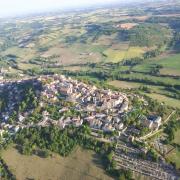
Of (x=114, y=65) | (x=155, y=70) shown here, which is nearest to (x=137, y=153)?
(x=155, y=70)

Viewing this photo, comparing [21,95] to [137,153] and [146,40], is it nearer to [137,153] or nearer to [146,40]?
[137,153]

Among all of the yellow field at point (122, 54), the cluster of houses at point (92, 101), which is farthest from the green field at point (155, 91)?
the yellow field at point (122, 54)

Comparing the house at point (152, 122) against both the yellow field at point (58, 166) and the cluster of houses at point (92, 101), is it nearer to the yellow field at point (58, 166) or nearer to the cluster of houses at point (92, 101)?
the cluster of houses at point (92, 101)

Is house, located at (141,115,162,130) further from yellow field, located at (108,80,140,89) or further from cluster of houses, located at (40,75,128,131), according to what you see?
yellow field, located at (108,80,140,89)

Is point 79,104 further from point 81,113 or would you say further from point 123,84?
point 123,84

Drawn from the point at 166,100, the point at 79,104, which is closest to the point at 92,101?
the point at 79,104

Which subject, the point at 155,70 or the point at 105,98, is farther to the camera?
the point at 155,70

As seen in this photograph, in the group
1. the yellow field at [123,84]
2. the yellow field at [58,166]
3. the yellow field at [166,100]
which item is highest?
the yellow field at [166,100]

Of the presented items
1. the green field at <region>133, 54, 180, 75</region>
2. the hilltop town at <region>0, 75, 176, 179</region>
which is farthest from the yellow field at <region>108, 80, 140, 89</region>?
the green field at <region>133, 54, 180, 75</region>
